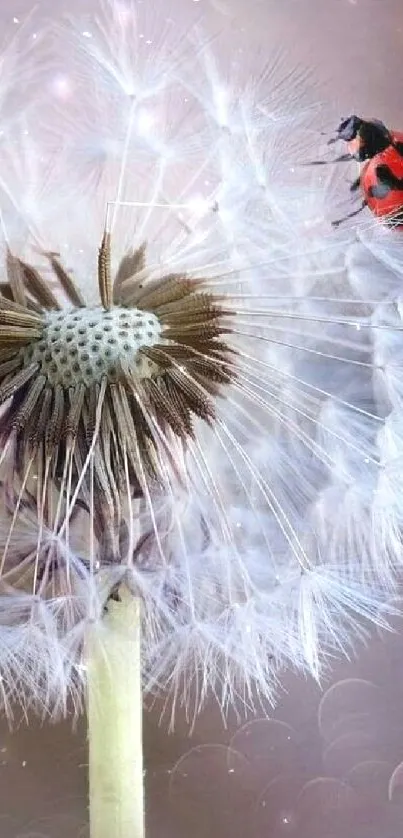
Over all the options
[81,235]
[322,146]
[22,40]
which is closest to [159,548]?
[81,235]

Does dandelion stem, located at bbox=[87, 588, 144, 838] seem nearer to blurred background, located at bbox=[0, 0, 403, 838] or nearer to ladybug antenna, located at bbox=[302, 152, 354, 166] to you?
blurred background, located at bbox=[0, 0, 403, 838]

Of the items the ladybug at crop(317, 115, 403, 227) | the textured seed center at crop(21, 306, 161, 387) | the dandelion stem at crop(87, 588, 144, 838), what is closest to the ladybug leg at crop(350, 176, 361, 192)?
the ladybug at crop(317, 115, 403, 227)

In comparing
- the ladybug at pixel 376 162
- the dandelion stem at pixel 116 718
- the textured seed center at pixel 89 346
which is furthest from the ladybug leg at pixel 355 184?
the dandelion stem at pixel 116 718

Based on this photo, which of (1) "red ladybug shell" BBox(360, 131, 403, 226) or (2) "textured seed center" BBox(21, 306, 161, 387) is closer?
(2) "textured seed center" BBox(21, 306, 161, 387)

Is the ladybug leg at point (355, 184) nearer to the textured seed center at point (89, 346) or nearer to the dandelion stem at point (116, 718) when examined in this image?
the textured seed center at point (89, 346)

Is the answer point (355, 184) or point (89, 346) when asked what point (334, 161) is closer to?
point (355, 184)

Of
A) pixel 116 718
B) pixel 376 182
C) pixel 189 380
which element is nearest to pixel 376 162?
pixel 376 182
